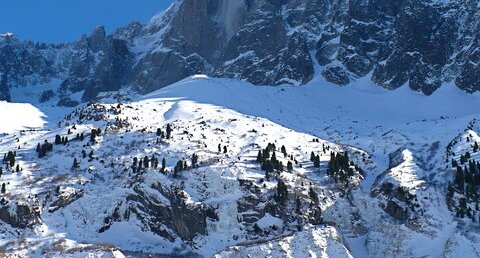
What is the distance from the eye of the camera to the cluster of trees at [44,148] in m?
134

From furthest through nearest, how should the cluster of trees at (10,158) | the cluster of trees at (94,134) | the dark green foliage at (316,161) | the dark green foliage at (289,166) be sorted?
the cluster of trees at (94,134) → the dark green foliage at (316,161) → the dark green foliage at (289,166) → the cluster of trees at (10,158)

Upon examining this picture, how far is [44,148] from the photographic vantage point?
13500cm

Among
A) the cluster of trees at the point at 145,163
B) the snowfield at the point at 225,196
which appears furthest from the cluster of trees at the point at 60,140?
the cluster of trees at the point at 145,163

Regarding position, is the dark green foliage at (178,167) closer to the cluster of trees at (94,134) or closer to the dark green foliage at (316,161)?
the cluster of trees at (94,134)

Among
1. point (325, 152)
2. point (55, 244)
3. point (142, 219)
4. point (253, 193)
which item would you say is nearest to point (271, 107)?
point (325, 152)

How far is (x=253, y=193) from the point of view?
397ft

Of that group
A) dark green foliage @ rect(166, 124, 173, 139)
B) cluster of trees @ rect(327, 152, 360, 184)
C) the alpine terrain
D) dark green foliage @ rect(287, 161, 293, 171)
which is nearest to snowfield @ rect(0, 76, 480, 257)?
the alpine terrain

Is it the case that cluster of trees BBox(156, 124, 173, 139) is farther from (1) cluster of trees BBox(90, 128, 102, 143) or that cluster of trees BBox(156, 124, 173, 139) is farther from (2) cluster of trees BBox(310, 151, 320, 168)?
(2) cluster of trees BBox(310, 151, 320, 168)

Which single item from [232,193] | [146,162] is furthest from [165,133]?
[232,193]

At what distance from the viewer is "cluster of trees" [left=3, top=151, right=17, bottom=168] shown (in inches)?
4995

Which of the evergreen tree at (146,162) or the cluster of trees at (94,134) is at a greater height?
the cluster of trees at (94,134)

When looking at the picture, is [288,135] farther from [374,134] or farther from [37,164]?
[37,164]

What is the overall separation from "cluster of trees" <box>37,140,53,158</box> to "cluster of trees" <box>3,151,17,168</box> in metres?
4.51

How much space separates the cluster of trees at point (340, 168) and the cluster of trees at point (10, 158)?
55.1 metres
